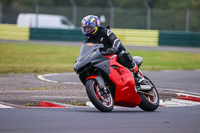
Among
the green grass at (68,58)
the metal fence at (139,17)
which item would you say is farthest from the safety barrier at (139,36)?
the green grass at (68,58)

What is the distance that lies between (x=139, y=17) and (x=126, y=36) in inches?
74.0

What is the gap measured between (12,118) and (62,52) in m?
18.6

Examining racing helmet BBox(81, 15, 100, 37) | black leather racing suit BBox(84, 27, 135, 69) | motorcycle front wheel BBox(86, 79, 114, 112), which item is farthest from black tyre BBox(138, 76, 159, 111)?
racing helmet BBox(81, 15, 100, 37)

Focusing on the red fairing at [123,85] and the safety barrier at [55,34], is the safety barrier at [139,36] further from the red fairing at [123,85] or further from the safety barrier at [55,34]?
the red fairing at [123,85]

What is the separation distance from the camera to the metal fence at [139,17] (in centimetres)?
3100

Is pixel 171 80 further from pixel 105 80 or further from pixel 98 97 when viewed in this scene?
pixel 98 97

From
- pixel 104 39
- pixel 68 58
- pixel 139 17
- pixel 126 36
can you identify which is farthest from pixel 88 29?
→ pixel 139 17

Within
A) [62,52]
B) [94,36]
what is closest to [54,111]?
[94,36]

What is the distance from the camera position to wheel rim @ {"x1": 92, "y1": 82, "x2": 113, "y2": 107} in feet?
23.4

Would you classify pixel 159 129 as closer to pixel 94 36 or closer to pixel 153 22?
pixel 94 36

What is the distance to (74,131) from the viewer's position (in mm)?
5488

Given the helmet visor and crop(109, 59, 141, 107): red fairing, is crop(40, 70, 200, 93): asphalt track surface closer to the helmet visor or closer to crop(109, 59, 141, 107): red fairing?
crop(109, 59, 141, 107): red fairing

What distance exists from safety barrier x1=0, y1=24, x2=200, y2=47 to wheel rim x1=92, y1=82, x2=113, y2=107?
22.9m

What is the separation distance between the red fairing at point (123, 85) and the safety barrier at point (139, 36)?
22.9m
